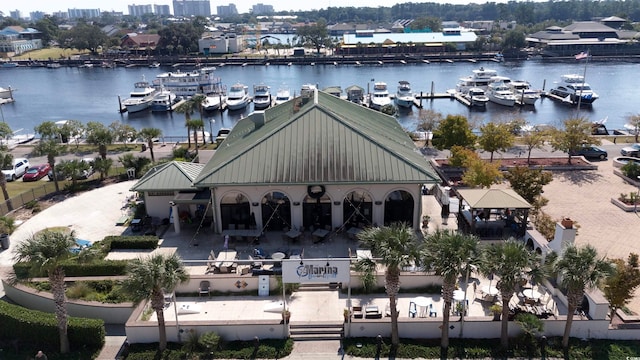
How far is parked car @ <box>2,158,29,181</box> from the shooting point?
50272 mm

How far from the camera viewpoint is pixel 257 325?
24.1m

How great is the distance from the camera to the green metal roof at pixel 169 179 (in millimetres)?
35562

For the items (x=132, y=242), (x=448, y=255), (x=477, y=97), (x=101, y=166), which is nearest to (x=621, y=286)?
(x=448, y=255)

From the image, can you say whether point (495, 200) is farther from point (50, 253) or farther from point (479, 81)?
point (479, 81)

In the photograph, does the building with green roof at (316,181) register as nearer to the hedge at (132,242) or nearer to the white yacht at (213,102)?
the hedge at (132,242)

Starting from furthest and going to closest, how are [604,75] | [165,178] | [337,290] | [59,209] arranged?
A: [604,75] < [59,209] < [165,178] < [337,290]

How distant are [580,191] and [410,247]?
95.8 feet

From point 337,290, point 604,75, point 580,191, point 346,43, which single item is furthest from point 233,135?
point 346,43

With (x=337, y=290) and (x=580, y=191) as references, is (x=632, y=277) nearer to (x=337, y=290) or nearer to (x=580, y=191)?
(x=337, y=290)

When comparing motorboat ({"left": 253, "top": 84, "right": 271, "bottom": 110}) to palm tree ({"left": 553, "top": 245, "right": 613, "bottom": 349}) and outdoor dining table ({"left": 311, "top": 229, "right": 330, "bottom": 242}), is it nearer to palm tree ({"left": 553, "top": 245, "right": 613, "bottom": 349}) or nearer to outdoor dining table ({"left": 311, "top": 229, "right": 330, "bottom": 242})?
outdoor dining table ({"left": 311, "top": 229, "right": 330, "bottom": 242})

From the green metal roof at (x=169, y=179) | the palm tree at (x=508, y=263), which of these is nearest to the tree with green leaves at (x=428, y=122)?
the green metal roof at (x=169, y=179)

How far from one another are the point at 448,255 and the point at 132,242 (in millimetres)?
21847

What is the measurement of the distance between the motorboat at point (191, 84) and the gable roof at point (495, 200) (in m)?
81.7

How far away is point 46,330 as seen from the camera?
23969 millimetres
